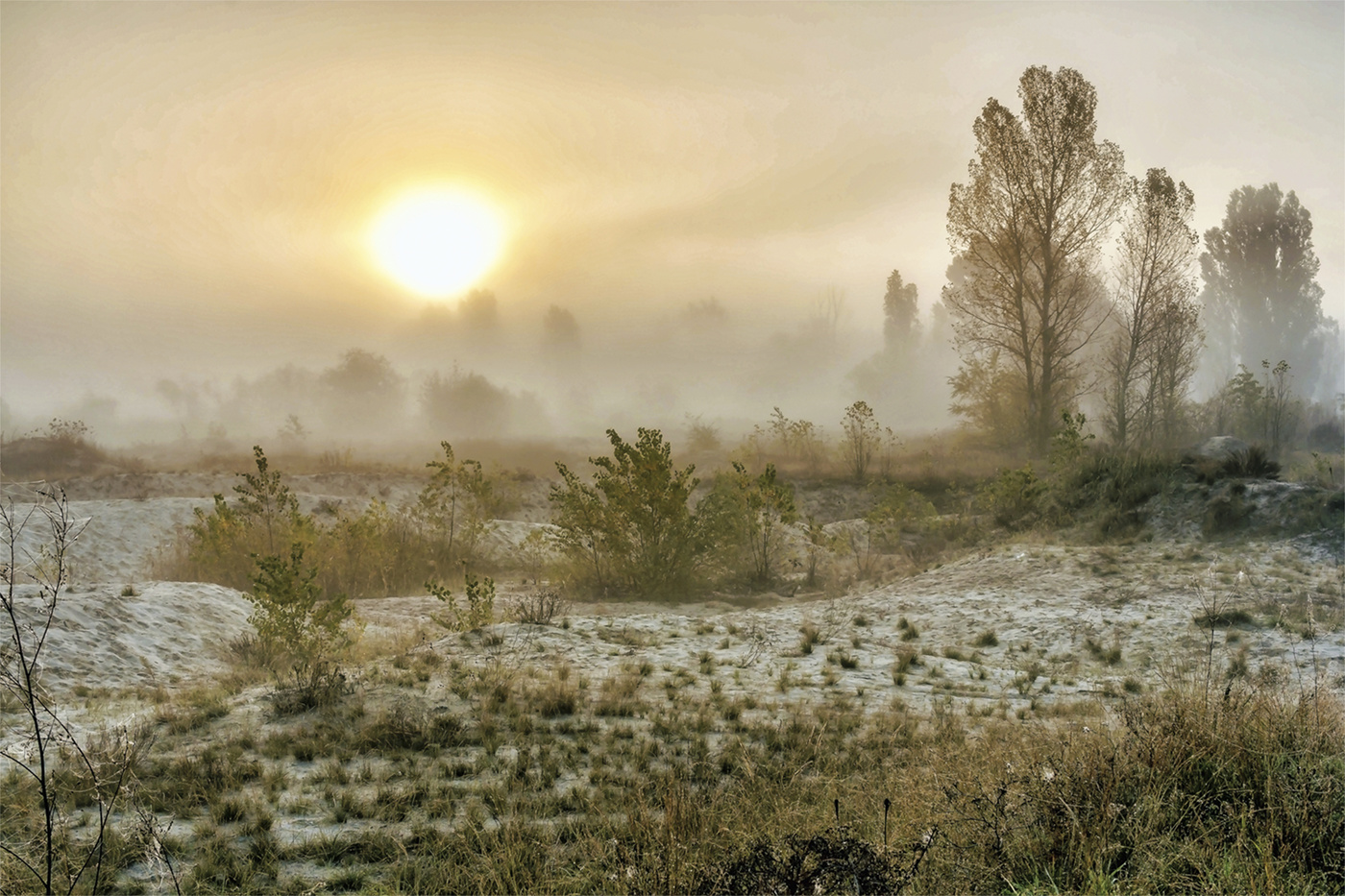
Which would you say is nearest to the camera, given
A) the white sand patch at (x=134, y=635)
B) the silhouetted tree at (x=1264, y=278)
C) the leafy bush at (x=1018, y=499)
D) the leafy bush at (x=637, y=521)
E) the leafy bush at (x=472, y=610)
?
the white sand patch at (x=134, y=635)

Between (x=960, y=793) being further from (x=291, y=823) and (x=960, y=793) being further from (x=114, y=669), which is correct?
(x=114, y=669)

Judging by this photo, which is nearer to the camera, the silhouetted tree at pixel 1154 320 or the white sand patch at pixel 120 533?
the white sand patch at pixel 120 533

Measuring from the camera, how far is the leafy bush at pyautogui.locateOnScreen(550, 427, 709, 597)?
49.8ft

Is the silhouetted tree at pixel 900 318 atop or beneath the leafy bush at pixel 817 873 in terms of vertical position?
atop

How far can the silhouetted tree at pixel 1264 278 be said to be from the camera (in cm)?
4638

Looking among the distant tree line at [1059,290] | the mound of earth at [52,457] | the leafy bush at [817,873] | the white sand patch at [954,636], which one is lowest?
the white sand patch at [954,636]

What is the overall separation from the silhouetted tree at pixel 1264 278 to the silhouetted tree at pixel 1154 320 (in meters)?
21.6

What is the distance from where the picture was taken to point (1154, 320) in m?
27.1

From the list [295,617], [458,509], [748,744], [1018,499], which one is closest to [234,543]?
[458,509]

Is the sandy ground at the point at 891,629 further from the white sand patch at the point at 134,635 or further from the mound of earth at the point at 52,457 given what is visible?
the mound of earth at the point at 52,457

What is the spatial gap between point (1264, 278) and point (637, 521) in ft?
166

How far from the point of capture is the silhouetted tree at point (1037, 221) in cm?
2447

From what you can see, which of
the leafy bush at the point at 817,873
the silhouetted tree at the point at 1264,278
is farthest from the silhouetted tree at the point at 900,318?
the leafy bush at the point at 817,873

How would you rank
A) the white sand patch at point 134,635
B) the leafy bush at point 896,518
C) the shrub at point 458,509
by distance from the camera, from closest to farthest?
1. the white sand patch at point 134,635
2. the shrub at point 458,509
3. the leafy bush at point 896,518
